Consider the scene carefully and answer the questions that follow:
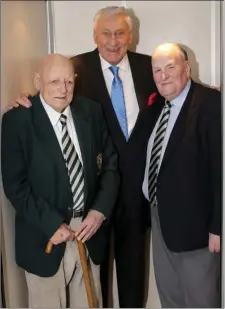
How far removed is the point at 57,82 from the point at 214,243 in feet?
2.24

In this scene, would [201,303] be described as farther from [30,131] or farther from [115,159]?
[30,131]

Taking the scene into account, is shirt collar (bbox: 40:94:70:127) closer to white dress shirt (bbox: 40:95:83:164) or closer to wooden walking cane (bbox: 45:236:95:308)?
white dress shirt (bbox: 40:95:83:164)

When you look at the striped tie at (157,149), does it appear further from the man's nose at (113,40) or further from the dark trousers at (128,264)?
the man's nose at (113,40)

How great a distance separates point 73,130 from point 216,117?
0.43 metres

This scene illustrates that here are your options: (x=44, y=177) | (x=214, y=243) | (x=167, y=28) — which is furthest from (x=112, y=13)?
(x=214, y=243)

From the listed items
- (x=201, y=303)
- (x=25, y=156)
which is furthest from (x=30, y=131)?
(x=201, y=303)

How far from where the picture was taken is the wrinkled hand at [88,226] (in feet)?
4.90

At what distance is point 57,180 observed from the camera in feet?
4.81

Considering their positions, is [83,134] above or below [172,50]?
below

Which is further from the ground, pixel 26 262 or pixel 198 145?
pixel 198 145

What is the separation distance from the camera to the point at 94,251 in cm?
153

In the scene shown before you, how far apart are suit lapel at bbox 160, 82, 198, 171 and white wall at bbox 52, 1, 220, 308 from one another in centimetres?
12

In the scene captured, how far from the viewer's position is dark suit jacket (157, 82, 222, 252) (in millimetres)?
1470

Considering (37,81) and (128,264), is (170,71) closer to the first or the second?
(37,81)
